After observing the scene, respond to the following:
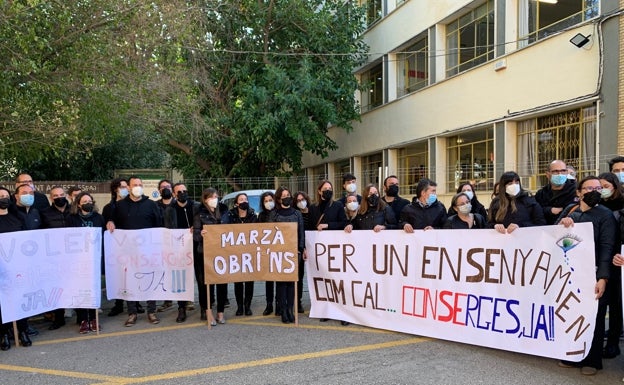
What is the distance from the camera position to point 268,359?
4.59 m

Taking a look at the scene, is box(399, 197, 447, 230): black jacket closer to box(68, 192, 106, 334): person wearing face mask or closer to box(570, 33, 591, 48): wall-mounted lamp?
box(68, 192, 106, 334): person wearing face mask

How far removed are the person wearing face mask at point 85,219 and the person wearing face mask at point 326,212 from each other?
2805 millimetres

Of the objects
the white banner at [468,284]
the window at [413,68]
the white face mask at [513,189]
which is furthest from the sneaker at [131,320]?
the window at [413,68]

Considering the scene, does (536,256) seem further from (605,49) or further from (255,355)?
(605,49)

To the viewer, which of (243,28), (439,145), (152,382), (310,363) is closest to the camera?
(152,382)

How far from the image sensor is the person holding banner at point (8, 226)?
5.16m

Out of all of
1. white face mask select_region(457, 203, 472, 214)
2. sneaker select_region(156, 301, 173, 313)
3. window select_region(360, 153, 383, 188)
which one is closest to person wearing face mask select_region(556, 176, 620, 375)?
white face mask select_region(457, 203, 472, 214)

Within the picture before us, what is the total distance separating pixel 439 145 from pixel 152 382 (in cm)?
1308

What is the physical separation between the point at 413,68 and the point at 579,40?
747 centimetres

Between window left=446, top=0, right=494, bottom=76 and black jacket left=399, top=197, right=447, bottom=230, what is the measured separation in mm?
9542

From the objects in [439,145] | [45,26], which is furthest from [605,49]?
[45,26]

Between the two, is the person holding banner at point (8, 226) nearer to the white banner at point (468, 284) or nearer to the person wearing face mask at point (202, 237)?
the person wearing face mask at point (202, 237)

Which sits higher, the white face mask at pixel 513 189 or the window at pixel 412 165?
the window at pixel 412 165

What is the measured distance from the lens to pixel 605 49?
9.83m
